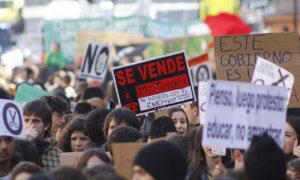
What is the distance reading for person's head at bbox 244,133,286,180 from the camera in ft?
31.0

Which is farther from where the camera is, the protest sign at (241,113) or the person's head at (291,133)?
the person's head at (291,133)

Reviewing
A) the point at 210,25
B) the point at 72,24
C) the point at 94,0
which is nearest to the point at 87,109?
the point at 210,25

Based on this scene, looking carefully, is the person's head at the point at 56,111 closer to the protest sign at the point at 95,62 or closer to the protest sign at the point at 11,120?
the protest sign at the point at 11,120

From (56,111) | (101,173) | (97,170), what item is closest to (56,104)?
(56,111)

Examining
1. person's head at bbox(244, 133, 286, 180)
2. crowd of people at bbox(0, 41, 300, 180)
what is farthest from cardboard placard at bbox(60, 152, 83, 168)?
person's head at bbox(244, 133, 286, 180)

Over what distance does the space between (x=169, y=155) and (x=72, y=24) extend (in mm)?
32121

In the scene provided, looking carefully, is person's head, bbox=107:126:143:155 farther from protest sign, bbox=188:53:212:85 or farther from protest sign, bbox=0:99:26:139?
protest sign, bbox=188:53:212:85

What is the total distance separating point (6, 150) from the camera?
1157cm

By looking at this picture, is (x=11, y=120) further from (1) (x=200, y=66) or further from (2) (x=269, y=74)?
(1) (x=200, y=66)

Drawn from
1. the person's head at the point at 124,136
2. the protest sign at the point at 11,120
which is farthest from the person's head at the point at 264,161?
the protest sign at the point at 11,120

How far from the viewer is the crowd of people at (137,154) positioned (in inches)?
373

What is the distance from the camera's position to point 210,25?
1282 inches

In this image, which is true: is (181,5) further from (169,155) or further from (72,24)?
(169,155)

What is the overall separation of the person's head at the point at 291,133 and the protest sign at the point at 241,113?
7.20 feet
